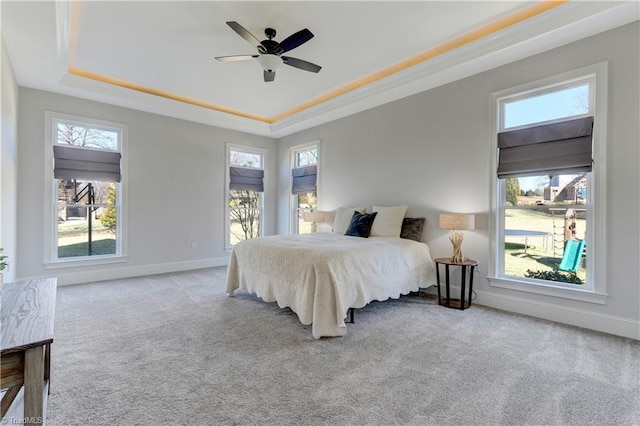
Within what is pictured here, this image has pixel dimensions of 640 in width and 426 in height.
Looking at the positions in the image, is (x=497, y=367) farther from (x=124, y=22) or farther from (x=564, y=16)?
(x=124, y=22)

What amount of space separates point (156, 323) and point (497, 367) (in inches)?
117

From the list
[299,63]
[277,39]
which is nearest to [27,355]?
[299,63]

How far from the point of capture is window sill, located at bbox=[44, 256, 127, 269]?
164 inches

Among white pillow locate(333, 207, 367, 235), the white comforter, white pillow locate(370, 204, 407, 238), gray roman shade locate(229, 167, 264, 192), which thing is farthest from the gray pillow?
gray roman shade locate(229, 167, 264, 192)

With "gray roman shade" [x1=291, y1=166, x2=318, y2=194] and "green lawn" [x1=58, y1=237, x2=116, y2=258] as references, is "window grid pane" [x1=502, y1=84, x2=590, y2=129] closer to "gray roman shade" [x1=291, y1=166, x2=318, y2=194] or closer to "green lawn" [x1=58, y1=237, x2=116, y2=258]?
"gray roman shade" [x1=291, y1=166, x2=318, y2=194]

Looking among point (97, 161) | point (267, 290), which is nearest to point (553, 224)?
point (267, 290)

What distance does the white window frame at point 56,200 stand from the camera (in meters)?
4.12

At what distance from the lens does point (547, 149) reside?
306 centimetres

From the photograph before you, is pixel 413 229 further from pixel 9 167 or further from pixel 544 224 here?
pixel 9 167

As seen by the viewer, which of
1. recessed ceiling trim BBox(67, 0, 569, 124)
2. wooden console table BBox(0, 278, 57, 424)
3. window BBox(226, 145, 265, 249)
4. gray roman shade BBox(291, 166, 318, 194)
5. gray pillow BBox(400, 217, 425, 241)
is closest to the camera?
wooden console table BBox(0, 278, 57, 424)

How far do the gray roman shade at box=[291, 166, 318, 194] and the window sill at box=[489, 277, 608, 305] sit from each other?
3568mm

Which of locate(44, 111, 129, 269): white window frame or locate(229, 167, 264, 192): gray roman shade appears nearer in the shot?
locate(44, 111, 129, 269): white window frame

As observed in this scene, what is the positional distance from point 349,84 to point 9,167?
173 inches

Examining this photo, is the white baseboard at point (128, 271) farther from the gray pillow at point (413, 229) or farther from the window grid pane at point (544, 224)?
the window grid pane at point (544, 224)
